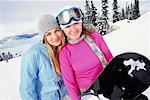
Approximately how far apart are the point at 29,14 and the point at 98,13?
0.65 meters

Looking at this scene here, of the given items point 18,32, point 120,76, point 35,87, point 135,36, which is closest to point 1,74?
point 18,32

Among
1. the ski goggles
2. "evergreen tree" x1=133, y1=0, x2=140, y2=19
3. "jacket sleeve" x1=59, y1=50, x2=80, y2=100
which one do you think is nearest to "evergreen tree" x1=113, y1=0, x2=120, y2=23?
"evergreen tree" x1=133, y1=0, x2=140, y2=19

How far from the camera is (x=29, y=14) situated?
285cm

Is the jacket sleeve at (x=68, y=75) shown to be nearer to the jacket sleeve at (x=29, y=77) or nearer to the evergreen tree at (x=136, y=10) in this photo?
the jacket sleeve at (x=29, y=77)

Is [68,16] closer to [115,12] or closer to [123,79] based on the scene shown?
[123,79]

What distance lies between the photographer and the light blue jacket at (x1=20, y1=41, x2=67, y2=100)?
1943 millimetres

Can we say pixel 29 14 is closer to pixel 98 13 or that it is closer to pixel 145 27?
pixel 98 13

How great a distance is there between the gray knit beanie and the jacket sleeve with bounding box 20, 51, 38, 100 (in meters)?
0.14

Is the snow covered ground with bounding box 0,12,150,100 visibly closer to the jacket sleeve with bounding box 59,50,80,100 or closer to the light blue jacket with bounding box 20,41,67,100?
the light blue jacket with bounding box 20,41,67,100

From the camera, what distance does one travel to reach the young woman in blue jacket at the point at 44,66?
1931 mm

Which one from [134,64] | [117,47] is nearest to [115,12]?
[117,47]

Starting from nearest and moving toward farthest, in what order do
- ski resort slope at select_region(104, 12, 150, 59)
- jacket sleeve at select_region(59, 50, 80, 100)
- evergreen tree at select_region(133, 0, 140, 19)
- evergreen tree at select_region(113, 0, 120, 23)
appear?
jacket sleeve at select_region(59, 50, 80, 100) → evergreen tree at select_region(113, 0, 120, 23) → evergreen tree at select_region(133, 0, 140, 19) → ski resort slope at select_region(104, 12, 150, 59)

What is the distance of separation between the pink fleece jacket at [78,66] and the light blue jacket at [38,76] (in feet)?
0.40

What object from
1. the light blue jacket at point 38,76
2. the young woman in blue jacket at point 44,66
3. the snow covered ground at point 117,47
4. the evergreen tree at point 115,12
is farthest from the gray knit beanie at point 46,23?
the evergreen tree at point 115,12
